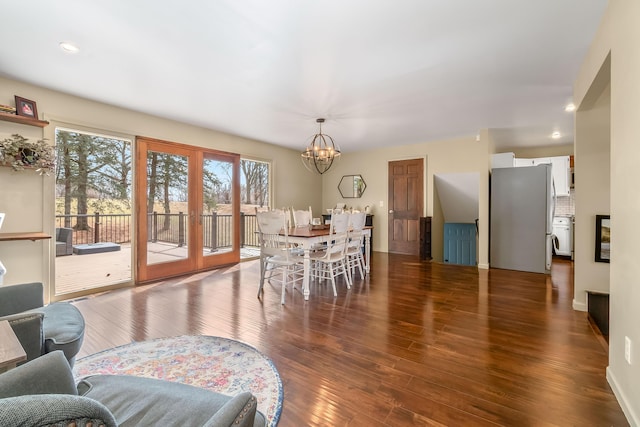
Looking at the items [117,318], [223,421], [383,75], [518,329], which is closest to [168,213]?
[117,318]

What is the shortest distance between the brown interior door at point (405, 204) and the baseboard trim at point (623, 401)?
14.6ft

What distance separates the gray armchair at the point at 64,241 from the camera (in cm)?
564

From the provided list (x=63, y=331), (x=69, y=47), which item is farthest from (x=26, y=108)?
(x=63, y=331)

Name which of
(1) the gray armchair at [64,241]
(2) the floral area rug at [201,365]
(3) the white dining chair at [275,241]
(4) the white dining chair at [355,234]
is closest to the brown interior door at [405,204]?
(4) the white dining chair at [355,234]

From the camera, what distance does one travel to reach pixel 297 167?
6883 millimetres

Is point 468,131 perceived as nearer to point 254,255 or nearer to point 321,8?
point 321,8

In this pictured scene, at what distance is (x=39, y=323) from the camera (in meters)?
1.35

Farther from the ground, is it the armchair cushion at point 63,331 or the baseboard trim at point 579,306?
the armchair cushion at point 63,331

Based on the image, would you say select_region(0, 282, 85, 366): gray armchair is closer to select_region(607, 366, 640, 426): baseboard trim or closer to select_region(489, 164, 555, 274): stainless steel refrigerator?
select_region(607, 366, 640, 426): baseboard trim

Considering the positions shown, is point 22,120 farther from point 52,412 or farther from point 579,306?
point 579,306

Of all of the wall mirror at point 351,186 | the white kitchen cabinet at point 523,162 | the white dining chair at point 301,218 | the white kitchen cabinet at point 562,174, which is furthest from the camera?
the wall mirror at point 351,186

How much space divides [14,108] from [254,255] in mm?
4143

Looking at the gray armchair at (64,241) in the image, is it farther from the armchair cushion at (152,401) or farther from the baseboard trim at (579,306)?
the baseboard trim at (579,306)

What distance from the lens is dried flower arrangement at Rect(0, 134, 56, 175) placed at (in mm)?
2941
